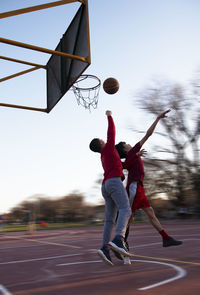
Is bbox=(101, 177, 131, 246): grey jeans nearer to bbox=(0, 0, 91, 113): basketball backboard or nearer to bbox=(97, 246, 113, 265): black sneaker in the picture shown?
bbox=(97, 246, 113, 265): black sneaker

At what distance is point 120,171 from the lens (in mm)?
4254

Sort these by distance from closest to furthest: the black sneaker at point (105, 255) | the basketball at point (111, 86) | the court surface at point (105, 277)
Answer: the court surface at point (105, 277) → the black sneaker at point (105, 255) → the basketball at point (111, 86)

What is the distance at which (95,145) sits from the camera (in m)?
4.46

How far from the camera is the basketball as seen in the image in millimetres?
5676

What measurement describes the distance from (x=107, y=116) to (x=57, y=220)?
1710 inches

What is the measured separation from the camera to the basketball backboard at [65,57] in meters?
5.71

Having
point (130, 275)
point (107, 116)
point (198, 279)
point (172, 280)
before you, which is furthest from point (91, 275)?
point (107, 116)

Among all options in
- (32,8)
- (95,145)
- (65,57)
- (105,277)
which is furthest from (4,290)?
(32,8)

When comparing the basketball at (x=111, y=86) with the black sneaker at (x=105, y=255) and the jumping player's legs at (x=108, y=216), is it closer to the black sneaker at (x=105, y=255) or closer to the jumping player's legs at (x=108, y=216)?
the jumping player's legs at (x=108, y=216)

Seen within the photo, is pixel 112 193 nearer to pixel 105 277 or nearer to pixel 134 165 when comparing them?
pixel 134 165

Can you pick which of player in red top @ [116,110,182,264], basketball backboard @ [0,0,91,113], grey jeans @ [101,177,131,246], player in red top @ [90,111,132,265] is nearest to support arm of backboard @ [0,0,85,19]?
basketball backboard @ [0,0,91,113]

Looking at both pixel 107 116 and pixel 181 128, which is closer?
pixel 107 116

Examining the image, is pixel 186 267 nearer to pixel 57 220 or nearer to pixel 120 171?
pixel 120 171

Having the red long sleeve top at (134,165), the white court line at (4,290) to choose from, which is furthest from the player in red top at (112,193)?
the white court line at (4,290)
